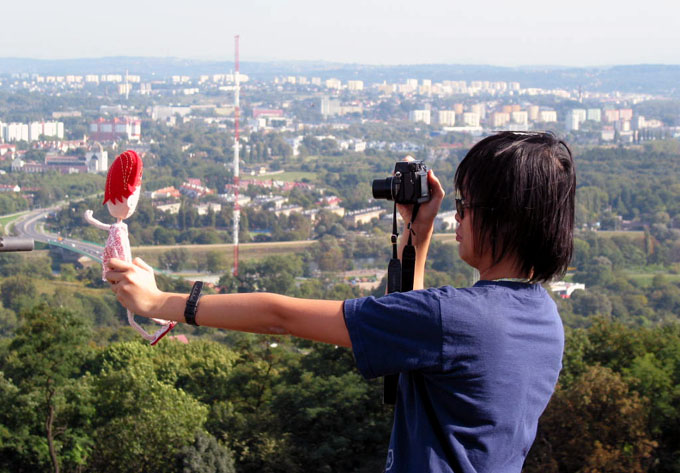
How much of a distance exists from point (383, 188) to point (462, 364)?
1.04ft

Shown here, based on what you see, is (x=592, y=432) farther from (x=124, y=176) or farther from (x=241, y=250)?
(x=241, y=250)

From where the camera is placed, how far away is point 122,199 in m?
1.10

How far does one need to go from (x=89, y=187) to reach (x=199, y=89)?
48.3 metres

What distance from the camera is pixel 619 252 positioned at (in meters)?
37.6

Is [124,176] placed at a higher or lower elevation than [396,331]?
higher

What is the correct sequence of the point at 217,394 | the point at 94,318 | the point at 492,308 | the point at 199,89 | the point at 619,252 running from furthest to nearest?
the point at 199,89, the point at 619,252, the point at 94,318, the point at 217,394, the point at 492,308

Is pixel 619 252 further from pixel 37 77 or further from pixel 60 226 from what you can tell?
pixel 37 77

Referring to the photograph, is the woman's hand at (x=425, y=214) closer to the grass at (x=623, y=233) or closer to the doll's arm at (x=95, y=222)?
the doll's arm at (x=95, y=222)

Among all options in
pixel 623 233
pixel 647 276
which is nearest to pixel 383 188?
pixel 647 276

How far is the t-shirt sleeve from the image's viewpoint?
934mm

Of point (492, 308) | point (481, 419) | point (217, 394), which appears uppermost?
point (492, 308)

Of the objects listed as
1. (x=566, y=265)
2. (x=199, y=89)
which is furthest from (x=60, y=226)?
(x=199, y=89)

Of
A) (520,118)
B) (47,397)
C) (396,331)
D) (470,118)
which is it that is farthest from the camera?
(470,118)

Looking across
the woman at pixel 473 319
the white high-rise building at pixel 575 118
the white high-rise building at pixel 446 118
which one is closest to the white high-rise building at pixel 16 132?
the white high-rise building at pixel 446 118
